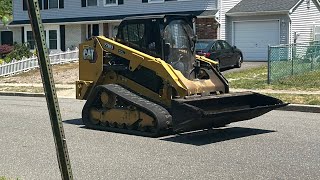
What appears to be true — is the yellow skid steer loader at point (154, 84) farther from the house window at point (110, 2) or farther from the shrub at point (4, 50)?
the shrub at point (4, 50)

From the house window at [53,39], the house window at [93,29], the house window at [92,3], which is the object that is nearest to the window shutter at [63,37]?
the house window at [53,39]

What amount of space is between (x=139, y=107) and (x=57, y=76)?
663 inches

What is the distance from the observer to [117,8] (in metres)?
36.1

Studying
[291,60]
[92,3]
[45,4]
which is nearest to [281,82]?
[291,60]

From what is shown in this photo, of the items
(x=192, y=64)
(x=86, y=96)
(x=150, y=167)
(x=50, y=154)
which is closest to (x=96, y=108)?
(x=86, y=96)

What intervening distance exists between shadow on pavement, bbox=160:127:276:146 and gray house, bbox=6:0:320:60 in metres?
19.0

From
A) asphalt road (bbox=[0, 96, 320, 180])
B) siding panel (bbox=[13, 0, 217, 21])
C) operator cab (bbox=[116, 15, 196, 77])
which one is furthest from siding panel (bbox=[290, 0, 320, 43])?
operator cab (bbox=[116, 15, 196, 77])

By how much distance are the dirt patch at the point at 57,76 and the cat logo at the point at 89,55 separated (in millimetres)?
12125

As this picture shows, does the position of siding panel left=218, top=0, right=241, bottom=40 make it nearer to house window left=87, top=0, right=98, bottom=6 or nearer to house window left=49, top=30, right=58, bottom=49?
house window left=87, top=0, right=98, bottom=6

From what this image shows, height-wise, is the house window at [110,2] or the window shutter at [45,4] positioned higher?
the window shutter at [45,4]

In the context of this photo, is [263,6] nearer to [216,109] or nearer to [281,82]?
[281,82]

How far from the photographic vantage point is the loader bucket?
31.0ft

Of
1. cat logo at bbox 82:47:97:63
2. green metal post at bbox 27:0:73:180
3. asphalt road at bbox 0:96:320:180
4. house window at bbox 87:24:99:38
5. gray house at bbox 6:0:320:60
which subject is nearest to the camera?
green metal post at bbox 27:0:73:180

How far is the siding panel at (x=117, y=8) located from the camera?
32.2 meters
